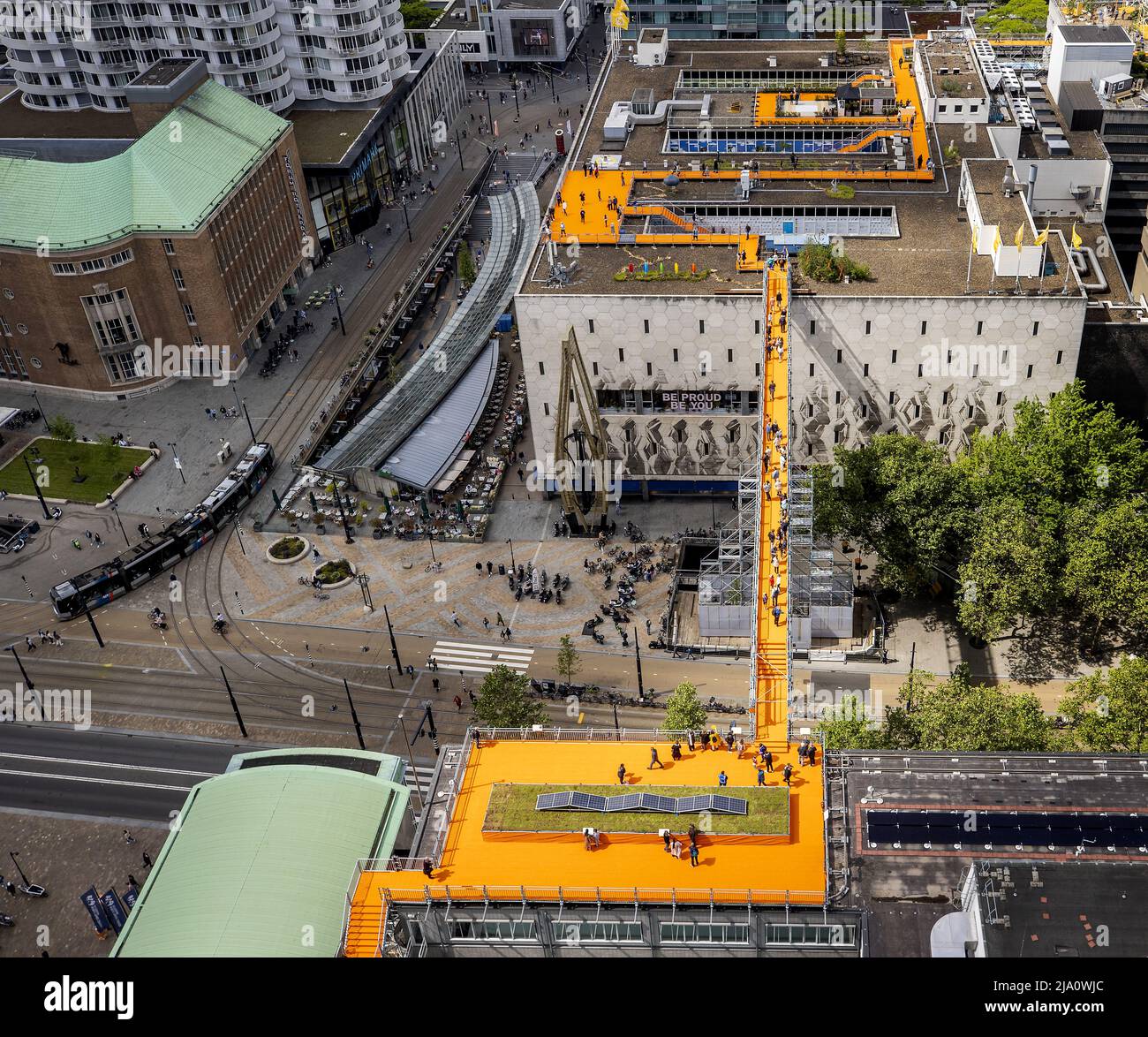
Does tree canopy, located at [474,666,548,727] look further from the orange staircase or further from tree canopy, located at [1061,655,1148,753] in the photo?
tree canopy, located at [1061,655,1148,753]

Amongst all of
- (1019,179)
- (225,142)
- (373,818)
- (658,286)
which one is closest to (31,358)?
(225,142)

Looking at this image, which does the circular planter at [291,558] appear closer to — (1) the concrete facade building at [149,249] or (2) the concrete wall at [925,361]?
(1) the concrete facade building at [149,249]

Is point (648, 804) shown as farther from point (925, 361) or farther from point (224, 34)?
point (224, 34)

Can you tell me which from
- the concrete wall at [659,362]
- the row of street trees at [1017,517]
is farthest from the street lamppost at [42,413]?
the row of street trees at [1017,517]

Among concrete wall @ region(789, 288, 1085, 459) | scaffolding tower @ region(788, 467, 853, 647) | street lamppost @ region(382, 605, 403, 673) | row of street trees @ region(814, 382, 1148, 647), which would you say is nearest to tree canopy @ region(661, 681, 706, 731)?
scaffolding tower @ region(788, 467, 853, 647)

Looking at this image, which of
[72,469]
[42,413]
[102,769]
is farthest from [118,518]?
[102,769]

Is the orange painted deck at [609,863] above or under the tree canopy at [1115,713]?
above
